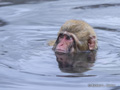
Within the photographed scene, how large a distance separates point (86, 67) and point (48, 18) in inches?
197

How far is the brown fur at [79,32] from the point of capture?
27.9ft

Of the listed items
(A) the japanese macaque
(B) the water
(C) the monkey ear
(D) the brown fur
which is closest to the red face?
(A) the japanese macaque

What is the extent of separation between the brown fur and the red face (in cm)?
10

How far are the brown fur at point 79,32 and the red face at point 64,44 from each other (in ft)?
0.33

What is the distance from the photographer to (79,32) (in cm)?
857

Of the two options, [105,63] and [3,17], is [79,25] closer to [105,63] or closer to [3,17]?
[105,63]

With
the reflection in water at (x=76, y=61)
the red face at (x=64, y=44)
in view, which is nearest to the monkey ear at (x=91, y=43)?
the reflection in water at (x=76, y=61)

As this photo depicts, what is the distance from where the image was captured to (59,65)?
23.8ft

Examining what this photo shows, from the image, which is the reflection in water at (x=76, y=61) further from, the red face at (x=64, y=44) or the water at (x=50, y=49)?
the red face at (x=64, y=44)

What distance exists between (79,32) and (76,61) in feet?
3.33

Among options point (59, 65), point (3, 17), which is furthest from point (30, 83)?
point (3, 17)

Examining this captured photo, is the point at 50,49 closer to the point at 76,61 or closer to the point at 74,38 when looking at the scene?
the point at 74,38

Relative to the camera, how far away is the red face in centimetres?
836

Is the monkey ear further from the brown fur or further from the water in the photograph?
the water
